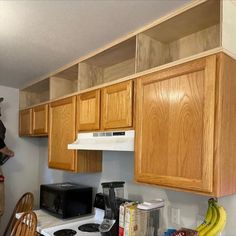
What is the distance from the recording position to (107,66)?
2363 mm

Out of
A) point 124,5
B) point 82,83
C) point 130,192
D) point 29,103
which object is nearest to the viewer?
point 124,5

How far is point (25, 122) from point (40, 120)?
50 centimetres

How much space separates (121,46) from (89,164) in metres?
1.15

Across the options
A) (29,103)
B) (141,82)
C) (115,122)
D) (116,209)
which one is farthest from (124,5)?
(29,103)

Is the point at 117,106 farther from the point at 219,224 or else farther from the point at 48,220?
the point at 48,220

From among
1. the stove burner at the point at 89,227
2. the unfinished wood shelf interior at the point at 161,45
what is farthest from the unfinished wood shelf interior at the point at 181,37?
the stove burner at the point at 89,227

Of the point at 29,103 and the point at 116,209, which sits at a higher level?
the point at 29,103

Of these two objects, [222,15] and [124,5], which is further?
[124,5]

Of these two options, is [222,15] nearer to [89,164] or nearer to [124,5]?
[124,5]

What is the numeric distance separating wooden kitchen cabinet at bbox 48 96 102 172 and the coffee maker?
465mm

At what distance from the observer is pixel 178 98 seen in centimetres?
138

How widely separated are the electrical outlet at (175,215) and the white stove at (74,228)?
66 cm

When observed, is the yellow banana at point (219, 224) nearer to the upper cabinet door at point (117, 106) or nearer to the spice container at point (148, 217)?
the spice container at point (148, 217)

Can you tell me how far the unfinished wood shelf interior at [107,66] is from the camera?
80.1 inches
